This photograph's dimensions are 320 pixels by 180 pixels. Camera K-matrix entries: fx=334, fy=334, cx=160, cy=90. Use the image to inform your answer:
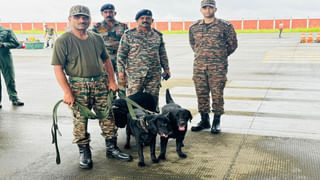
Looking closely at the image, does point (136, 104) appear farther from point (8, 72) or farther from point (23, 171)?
point (8, 72)

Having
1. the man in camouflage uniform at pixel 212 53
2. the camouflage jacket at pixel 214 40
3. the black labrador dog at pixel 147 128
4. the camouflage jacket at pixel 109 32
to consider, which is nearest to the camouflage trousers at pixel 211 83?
the man in camouflage uniform at pixel 212 53

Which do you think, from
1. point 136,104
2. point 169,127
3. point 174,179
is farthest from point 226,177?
point 136,104

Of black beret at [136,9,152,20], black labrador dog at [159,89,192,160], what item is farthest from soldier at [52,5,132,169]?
black beret at [136,9,152,20]

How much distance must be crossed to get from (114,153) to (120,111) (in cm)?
57

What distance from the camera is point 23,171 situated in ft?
13.1

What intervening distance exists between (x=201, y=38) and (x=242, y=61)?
10131 mm

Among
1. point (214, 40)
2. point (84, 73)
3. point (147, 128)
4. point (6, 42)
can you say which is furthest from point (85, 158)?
point (6, 42)

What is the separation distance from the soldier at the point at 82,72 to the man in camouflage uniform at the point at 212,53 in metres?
1.65

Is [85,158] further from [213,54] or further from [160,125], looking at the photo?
[213,54]

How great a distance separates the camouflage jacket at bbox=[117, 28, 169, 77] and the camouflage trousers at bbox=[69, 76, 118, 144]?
0.86 metres

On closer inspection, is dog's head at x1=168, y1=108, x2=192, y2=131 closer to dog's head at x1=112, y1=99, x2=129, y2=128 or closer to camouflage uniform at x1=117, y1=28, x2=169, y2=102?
dog's head at x1=112, y1=99, x2=129, y2=128

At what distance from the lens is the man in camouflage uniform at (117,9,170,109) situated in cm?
494

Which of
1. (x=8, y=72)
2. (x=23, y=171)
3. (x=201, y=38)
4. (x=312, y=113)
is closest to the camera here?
(x=23, y=171)

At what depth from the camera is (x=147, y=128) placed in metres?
3.90
